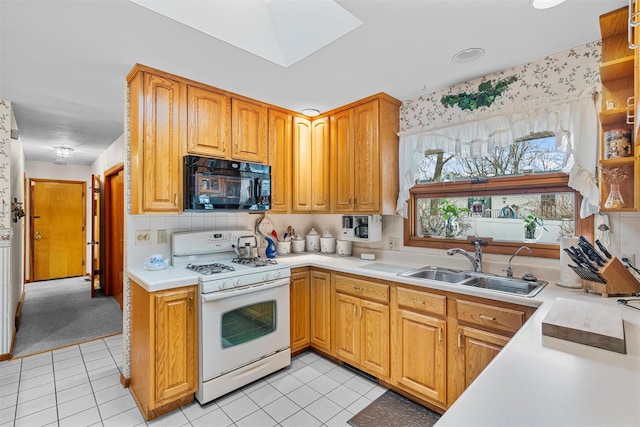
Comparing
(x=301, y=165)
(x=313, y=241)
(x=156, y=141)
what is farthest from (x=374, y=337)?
(x=156, y=141)

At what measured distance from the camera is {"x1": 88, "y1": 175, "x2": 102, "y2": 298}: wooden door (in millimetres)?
4594

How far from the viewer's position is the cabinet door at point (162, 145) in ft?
7.15

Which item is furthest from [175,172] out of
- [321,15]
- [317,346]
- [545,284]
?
[545,284]

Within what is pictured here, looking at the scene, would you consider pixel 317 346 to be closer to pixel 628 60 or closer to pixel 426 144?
pixel 426 144

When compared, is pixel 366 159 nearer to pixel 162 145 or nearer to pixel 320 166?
pixel 320 166

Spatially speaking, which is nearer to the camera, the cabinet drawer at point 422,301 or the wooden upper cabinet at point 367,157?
the cabinet drawer at point 422,301

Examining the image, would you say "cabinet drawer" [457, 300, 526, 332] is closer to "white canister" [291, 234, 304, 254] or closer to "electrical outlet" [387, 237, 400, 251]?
"electrical outlet" [387, 237, 400, 251]

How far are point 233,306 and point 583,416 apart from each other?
6.39 feet

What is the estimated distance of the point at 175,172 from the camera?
7.61 feet

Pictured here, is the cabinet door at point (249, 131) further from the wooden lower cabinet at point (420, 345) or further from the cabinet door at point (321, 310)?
the wooden lower cabinet at point (420, 345)

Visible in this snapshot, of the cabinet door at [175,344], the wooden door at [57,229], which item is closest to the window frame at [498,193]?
the cabinet door at [175,344]

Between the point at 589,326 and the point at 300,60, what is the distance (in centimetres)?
201

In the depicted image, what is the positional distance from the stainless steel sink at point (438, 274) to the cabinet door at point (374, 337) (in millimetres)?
346

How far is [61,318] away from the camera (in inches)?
150
